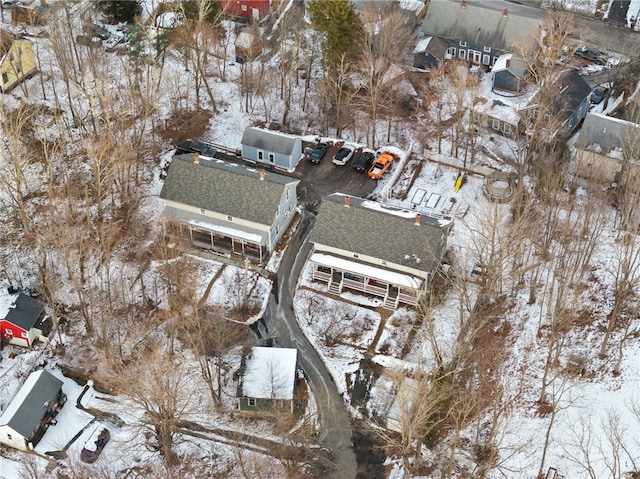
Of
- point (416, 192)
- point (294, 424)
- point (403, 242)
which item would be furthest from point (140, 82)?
point (294, 424)

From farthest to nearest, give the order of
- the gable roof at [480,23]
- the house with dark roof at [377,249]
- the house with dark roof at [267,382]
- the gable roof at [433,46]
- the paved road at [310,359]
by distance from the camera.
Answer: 1. the gable roof at [433,46]
2. the gable roof at [480,23]
3. the house with dark roof at [377,249]
4. the house with dark roof at [267,382]
5. the paved road at [310,359]

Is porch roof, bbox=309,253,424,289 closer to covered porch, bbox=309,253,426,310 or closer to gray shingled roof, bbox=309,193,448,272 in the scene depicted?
covered porch, bbox=309,253,426,310

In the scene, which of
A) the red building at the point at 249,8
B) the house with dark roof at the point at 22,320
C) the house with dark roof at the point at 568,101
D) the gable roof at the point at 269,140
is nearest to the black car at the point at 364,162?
the gable roof at the point at 269,140

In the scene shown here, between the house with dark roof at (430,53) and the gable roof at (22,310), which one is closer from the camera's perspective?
the gable roof at (22,310)

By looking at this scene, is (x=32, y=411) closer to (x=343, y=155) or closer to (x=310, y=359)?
(x=310, y=359)

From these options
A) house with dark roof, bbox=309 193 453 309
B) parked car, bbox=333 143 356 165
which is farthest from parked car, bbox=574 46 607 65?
house with dark roof, bbox=309 193 453 309

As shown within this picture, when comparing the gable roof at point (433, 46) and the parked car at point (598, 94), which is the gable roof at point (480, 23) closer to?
the gable roof at point (433, 46)

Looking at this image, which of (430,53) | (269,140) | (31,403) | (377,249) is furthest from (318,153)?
(31,403)
